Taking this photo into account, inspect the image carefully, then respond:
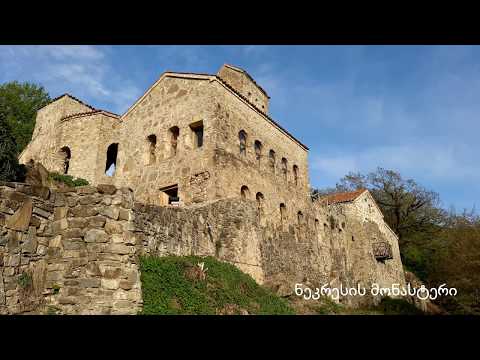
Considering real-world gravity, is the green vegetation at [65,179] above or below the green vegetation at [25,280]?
above

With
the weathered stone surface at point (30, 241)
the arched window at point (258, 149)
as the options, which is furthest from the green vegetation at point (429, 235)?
the weathered stone surface at point (30, 241)

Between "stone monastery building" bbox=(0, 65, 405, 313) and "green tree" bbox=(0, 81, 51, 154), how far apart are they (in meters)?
7.83

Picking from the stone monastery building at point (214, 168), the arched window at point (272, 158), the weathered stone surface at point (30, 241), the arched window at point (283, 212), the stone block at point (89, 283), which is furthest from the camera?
the arched window at point (272, 158)

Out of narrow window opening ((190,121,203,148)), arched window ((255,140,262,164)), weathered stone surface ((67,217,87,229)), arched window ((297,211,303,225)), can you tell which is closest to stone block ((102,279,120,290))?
weathered stone surface ((67,217,87,229))

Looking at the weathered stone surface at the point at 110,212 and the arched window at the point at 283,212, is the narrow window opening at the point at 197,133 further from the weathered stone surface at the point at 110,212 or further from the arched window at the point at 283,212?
the weathered stone surface at the point at 110,212

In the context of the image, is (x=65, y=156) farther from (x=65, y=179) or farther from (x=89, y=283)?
(x=89, y=283)

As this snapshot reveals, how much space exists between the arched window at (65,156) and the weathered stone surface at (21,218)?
15769 millimetres

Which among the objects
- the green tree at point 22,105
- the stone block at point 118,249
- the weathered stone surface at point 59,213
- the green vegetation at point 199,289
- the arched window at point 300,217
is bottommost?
the green vegetation at point 199,289

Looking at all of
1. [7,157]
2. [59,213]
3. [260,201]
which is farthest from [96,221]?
[260,201]

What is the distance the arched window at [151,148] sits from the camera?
18.7 m

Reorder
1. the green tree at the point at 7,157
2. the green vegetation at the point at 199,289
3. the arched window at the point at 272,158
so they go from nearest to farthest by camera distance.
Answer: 1. the green vegetation at the point at 199,289
2. the green tree at the point at 7,157
3. the arched window at the point at 272,158

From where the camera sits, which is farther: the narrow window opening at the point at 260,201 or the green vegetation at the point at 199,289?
the narrow window opening at the point at 260,201

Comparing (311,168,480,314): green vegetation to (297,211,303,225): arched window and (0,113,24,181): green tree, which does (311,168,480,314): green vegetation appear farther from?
(0,113,24,181): green tree
